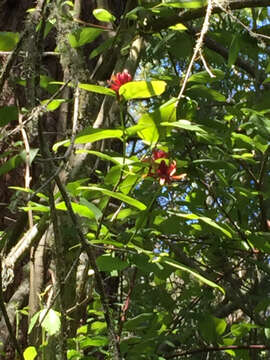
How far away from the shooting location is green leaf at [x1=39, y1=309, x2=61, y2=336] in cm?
78

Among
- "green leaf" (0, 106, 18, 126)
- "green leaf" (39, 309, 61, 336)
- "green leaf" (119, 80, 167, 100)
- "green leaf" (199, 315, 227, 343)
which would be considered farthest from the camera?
"green leaf" (199, 315, 227, 343)

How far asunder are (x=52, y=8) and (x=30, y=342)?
611mm

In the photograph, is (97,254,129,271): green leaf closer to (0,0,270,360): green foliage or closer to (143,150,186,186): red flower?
(0,0,270,360): green foliage

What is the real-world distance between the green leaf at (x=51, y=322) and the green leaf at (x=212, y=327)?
0.41m

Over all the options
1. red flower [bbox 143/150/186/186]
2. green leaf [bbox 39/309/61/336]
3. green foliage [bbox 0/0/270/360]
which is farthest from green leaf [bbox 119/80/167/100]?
green leaf [bbox 39/309/61/336]

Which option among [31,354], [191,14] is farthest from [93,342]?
[191,14]

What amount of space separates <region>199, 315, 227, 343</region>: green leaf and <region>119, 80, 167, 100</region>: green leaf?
60 centimetres

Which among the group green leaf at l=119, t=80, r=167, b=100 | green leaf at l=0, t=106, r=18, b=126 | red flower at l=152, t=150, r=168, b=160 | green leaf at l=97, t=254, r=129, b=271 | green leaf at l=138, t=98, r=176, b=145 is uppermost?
green leaf at l=119, t=80, r=167, b=100

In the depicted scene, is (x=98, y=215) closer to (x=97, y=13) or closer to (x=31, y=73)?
(x=31, y=73)

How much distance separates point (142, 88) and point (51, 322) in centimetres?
39

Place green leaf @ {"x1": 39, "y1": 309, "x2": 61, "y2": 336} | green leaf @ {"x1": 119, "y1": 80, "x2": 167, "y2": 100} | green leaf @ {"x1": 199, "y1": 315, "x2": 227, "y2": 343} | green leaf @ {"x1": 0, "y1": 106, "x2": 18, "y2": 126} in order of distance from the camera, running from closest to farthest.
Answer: green leaf @ {"x1": 119, "y1": 80, "x2": 167, "y2": 100} → green leaf @ {"x1": 39, "y1": 309, "x2": 61, "y2": 336} → green leaf @ {"x1": 0, "y1": 106, "x2": 18, "y2": 126} → green leaf @ {"x1": 199, "y1": 315, "x2": 227, "y2": 343}

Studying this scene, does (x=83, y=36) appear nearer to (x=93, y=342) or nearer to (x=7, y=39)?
(x=7, y=39)

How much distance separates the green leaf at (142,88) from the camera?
0.68 meters

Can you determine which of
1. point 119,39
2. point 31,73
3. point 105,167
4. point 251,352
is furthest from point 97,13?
point 251,352
